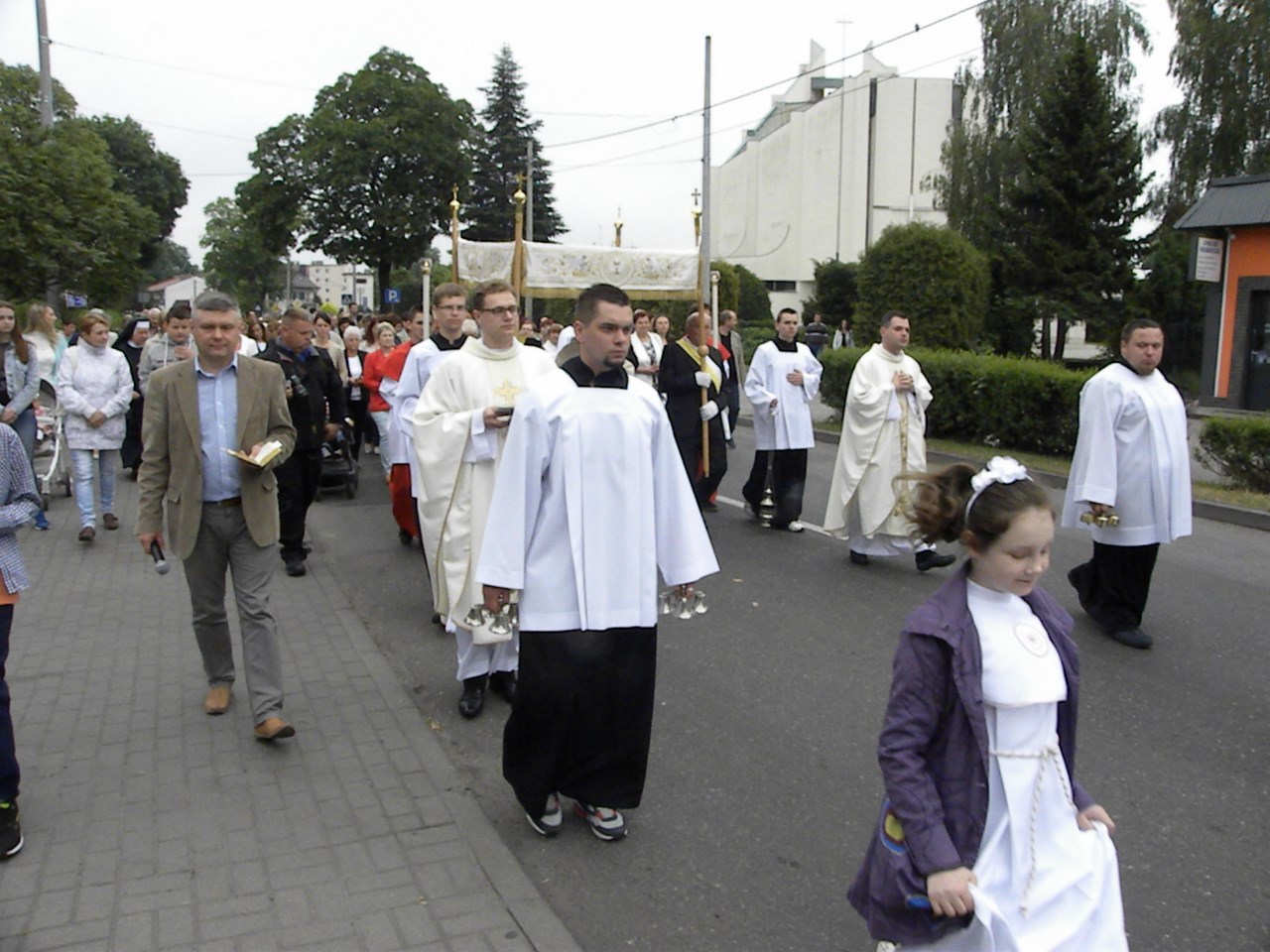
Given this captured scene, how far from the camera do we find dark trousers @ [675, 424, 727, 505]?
10406mm

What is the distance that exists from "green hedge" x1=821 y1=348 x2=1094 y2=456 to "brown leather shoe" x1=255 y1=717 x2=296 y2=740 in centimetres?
1179

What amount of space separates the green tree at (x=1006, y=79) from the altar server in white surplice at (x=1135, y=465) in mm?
26336

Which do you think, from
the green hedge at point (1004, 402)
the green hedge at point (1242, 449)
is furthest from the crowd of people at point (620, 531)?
the green hedge at point (1004, 402)

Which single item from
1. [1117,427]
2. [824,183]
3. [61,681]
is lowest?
[61,681]

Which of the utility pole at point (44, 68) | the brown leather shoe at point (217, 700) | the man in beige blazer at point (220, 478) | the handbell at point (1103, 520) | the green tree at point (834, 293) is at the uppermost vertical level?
the utility pole at point (44, 68)

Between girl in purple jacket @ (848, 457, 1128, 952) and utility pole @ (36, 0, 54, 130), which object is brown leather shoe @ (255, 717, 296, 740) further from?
utility pole @ (36, 0, 54, 130)

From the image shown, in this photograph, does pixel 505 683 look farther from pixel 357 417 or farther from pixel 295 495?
pixel 357 417

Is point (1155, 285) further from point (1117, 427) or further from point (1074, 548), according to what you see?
point (1117, 427)

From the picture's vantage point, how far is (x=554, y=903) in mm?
3811

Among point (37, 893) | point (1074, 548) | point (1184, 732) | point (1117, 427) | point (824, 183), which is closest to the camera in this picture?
point (37, 893)

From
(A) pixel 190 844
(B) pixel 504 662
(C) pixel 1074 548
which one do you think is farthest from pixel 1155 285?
(A) pixel 190 844

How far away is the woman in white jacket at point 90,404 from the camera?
9.38m

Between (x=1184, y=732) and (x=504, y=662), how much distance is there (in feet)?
10.3

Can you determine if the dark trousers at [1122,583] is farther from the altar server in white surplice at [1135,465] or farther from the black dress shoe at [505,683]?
the black dress shoe at [505,683]
